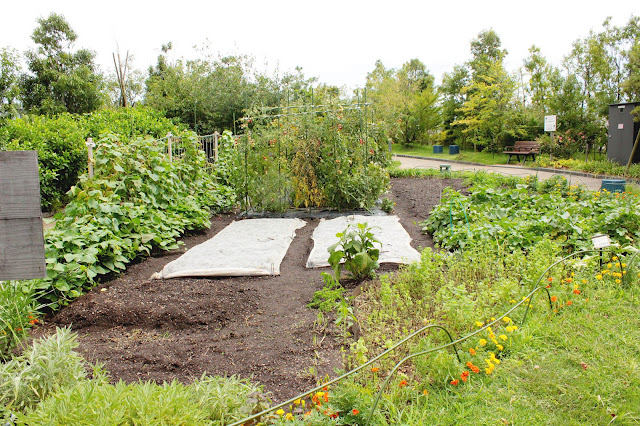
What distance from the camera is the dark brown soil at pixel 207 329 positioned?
2.74m

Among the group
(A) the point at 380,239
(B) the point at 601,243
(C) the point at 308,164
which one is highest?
(C) the point at 308,164

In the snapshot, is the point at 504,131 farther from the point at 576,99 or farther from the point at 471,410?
the point at 471,410

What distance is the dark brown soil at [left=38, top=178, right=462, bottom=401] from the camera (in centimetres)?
274

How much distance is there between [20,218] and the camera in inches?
67.5

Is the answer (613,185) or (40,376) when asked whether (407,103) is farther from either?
(40,376)

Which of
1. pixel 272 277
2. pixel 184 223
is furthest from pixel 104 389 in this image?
pixel 184 223

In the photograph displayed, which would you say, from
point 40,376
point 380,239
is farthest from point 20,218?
point 380,239

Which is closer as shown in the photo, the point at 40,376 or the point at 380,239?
the point at 40,376

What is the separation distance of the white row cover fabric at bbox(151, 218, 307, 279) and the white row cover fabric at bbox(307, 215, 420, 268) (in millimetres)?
391

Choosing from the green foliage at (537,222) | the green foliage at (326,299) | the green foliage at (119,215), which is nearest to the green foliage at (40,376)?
the green foliage at (119,215)

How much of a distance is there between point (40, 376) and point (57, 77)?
19.9 meters

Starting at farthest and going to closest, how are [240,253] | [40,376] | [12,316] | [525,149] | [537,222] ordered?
[525,149]
[240,253]
[537,222]
[12,316]
[40,376]

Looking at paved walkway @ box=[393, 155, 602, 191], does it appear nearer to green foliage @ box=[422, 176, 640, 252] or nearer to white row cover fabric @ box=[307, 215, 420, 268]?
green foliage @ box=[422, 176, 640, 252]

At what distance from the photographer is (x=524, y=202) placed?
6.15 m
